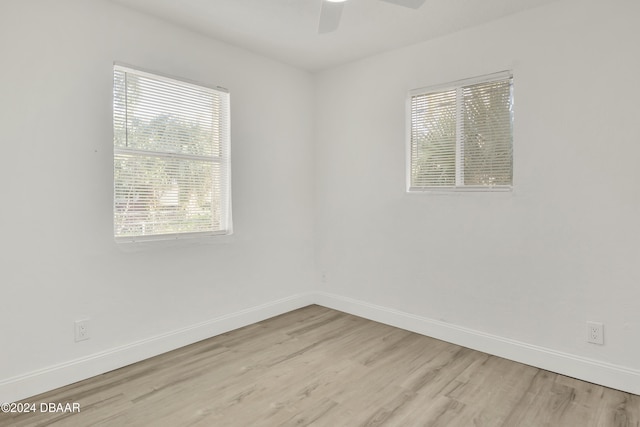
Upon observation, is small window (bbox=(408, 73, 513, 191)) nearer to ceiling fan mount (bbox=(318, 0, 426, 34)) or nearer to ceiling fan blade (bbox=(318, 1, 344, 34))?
ceiling fan mount (bbox=(318, 0, 426, 34))

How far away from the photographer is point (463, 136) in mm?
3014

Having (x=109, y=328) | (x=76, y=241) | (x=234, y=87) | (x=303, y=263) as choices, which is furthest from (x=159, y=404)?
(x=234, y=87)

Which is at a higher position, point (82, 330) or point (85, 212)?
point (85, 212)

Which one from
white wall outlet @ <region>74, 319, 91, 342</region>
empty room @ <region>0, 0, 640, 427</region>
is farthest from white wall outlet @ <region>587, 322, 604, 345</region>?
white wall outlet @ <region>74, 319, 91, 342</region>

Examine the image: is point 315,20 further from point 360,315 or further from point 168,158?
point 360,315

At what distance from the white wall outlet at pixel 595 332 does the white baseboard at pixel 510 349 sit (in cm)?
13

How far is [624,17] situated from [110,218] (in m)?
3.62

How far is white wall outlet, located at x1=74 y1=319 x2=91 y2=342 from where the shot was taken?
2418 mm

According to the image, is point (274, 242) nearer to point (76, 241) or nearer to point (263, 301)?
point (263, 301)

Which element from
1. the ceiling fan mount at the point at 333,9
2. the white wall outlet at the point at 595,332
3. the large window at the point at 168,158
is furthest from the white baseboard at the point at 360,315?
the ceiling fan mount at the point at 333,9

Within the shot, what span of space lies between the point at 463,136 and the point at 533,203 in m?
0.77

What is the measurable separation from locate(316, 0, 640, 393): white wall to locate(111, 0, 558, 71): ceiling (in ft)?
0.62

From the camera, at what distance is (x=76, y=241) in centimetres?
242

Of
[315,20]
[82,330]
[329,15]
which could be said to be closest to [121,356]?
[82,330]
